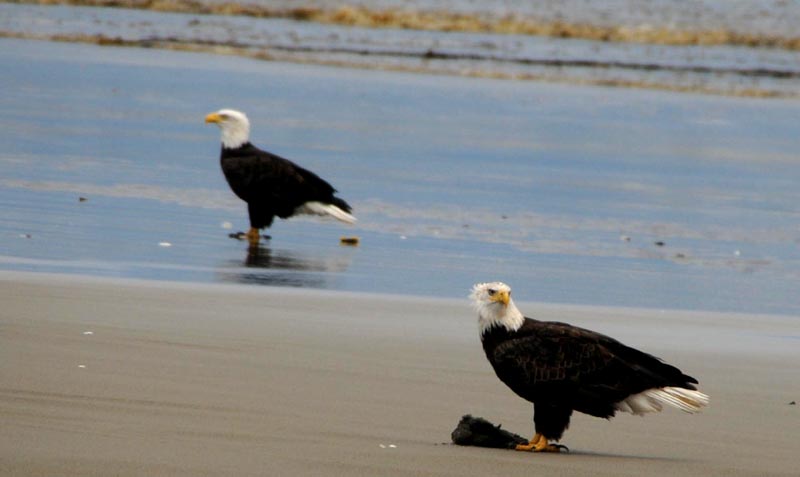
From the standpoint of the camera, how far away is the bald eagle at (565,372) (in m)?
6.07

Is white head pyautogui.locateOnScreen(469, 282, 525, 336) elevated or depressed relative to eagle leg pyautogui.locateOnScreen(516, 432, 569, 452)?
elevated

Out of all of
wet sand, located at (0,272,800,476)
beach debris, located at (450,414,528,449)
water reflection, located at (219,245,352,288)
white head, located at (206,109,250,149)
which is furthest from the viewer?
white head, located at (206,109,250,149)

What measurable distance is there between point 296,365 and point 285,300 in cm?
205

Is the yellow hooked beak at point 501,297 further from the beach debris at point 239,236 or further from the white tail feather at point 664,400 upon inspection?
the beach debris at point 239,236

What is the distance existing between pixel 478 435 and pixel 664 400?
731 mm

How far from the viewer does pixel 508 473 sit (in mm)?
5590

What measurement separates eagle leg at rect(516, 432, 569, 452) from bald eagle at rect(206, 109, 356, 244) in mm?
6574

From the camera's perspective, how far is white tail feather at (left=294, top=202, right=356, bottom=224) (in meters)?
12.8

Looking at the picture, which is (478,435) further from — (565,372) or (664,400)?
(664,400)

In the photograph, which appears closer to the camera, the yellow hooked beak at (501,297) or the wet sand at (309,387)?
the wet sand at (309,387)

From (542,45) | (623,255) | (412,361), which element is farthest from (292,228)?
(542,45)

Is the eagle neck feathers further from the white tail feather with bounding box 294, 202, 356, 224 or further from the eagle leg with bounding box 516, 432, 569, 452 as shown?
the white tail feather with bounding box 294, 202, 356, 224

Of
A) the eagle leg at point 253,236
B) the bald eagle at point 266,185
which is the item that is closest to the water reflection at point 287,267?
the eagle leg at point 253,236

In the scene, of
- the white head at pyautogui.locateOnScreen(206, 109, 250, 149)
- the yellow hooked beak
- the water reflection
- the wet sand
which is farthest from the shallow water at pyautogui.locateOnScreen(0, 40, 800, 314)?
the yellow hooked beak
